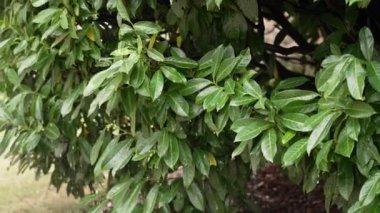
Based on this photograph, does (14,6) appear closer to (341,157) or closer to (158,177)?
(158,177)

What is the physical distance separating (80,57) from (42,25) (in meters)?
0.25

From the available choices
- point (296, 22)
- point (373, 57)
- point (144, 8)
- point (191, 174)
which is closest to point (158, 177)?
point (191, 174)

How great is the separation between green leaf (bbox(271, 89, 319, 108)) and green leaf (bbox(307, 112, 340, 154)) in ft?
0.61

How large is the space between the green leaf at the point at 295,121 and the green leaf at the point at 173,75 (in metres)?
0.42

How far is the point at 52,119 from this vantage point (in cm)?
301

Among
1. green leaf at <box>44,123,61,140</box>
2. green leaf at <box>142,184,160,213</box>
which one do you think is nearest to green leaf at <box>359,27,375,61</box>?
green leaf at <box>142,184,160,213</box>

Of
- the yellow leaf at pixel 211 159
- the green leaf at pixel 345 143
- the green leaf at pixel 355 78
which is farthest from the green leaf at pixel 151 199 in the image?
the green leaf at pixel 355 78

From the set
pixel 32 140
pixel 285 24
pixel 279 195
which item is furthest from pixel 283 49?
pixel 279 195

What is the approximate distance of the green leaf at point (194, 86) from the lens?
231cm

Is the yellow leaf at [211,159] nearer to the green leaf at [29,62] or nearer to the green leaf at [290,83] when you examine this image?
the green leaf at [290,83]

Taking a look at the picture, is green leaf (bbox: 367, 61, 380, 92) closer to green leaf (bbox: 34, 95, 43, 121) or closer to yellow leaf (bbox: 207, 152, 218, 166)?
yellow leaf (bbox: 207, 152, 218, 166)

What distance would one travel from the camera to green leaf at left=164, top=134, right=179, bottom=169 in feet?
7.88

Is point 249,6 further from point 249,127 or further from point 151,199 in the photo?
point 151,199

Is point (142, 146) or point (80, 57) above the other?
point (80, 57)
